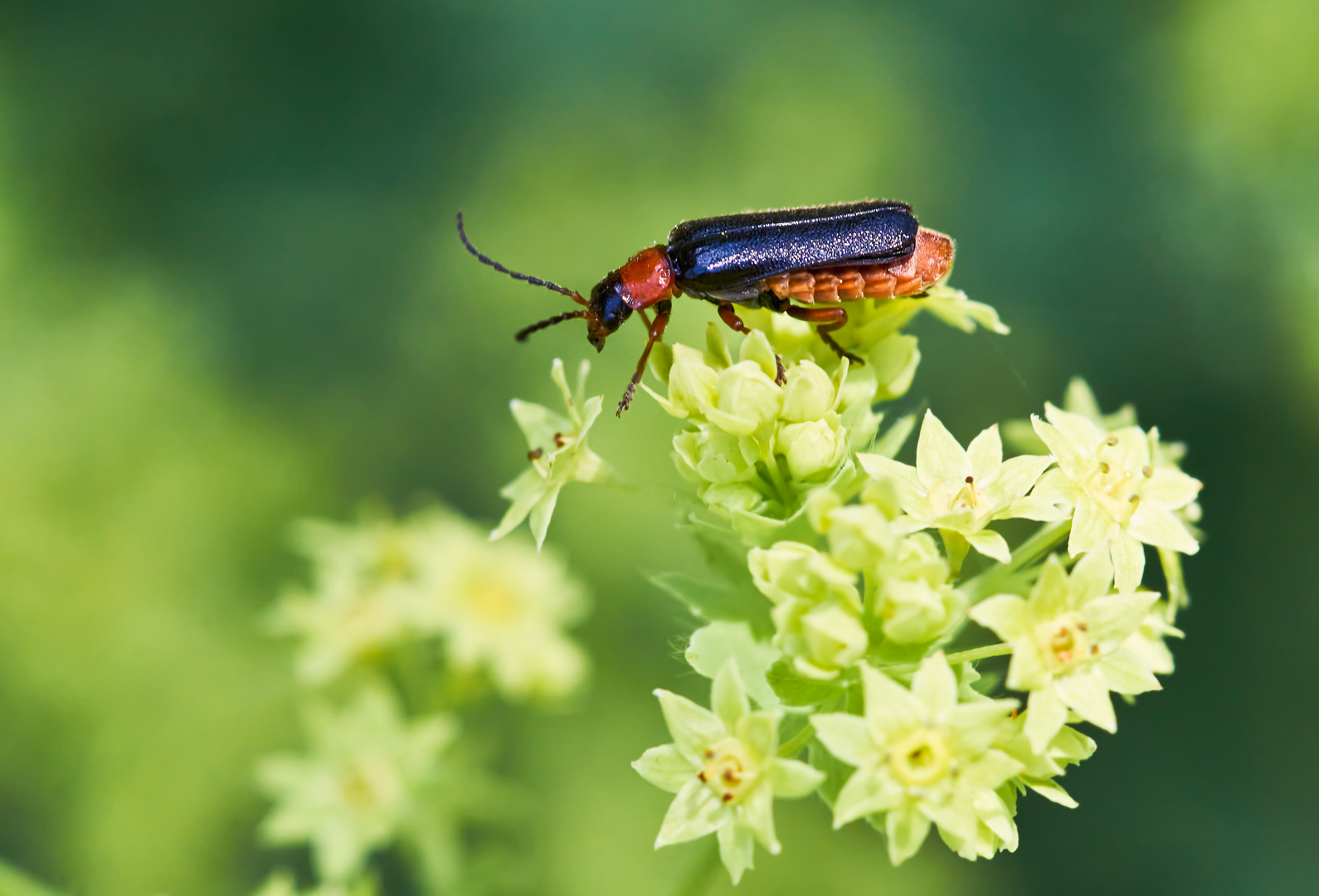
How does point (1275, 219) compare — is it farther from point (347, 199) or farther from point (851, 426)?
point (347, 199)

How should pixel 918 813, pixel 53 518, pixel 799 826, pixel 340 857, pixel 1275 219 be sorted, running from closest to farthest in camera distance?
A: 1. pixel 918 813
2. pixel 340 857
3. pixel 799 826
4. pixel 53 518
5. pixel 1275 219

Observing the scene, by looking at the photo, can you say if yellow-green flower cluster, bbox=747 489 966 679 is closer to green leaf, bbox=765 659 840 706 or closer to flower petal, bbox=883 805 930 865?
green leaf, bbox=765 659 840 706

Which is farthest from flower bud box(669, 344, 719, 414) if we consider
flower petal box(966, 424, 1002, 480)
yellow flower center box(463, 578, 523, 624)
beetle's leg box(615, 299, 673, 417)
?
yellow flower center box(463, 578, 523, 624)

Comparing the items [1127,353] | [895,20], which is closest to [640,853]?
[1127,353]

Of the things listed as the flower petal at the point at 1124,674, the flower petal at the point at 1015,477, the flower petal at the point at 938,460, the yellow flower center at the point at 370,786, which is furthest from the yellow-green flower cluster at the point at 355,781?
the flower petal at the point at 1124,674

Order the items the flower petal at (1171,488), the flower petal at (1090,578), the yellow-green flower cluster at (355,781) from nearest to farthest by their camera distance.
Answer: the flower petal at (1090,578) → the flower petal at (1171,488) → the yellow-green flower cluster at (355,781)

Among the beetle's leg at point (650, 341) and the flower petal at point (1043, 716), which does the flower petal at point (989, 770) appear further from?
the beetle's leg at point (650, 341)
